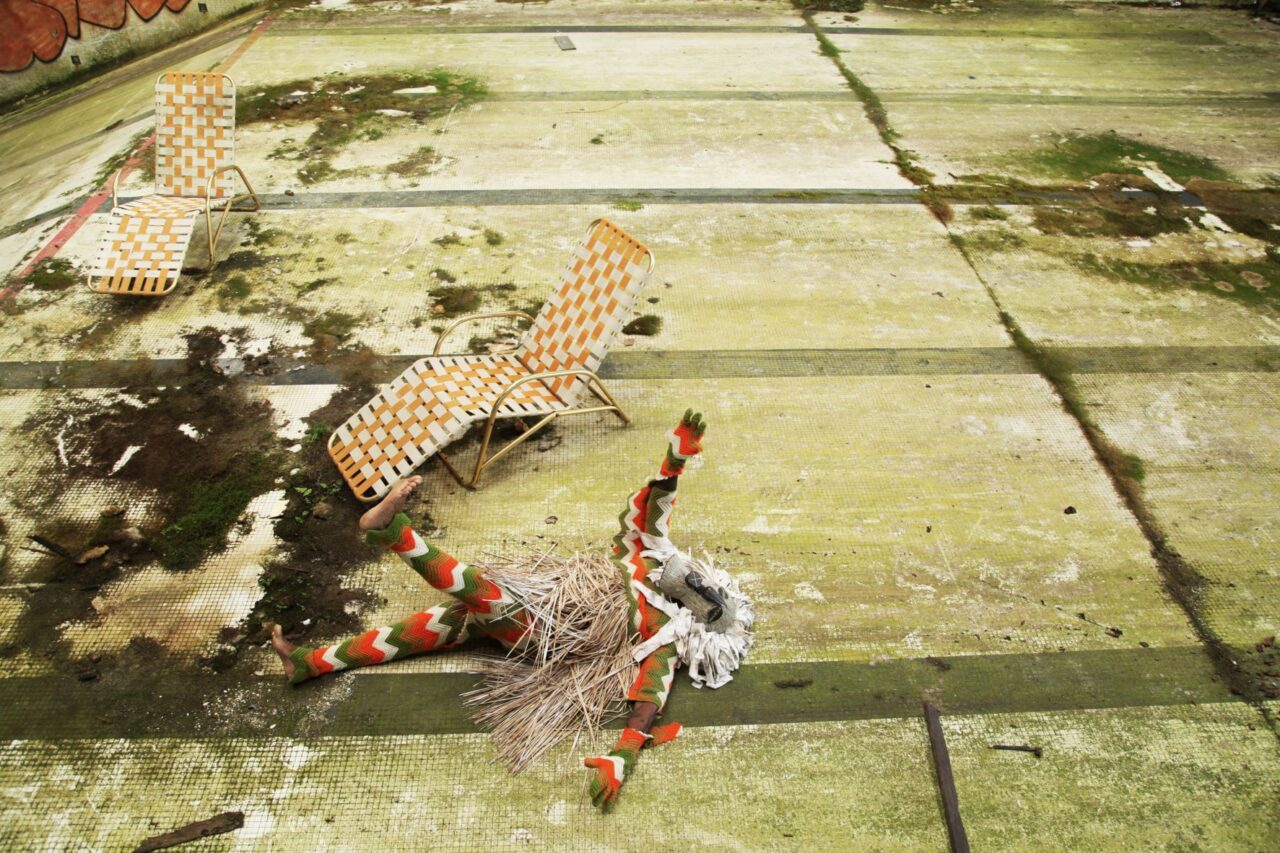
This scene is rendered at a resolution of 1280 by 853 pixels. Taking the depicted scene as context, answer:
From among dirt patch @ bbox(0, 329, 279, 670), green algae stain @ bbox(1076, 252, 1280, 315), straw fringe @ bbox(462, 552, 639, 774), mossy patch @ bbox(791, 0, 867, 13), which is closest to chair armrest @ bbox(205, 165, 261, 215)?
dirt patch @ bbox(0, 329, 279, 670)

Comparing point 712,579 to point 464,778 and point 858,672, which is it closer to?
point 858,672

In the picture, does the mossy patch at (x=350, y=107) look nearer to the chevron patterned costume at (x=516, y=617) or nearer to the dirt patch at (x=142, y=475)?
the dirt patch at (x=142, y=475)

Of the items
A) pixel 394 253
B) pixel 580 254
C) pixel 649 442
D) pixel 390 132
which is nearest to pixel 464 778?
Result: pixel 649 442

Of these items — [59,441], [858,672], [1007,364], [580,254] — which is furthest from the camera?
[1007,364]

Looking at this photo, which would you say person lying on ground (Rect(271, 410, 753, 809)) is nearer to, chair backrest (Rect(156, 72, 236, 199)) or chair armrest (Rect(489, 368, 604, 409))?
chair armrest (Rect(489, 368, 604, 409))

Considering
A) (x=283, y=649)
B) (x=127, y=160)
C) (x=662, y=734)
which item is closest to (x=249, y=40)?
(x=127, y=160)

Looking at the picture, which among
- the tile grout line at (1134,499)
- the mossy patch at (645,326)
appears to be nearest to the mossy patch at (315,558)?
the mossy patch at (645,326)
